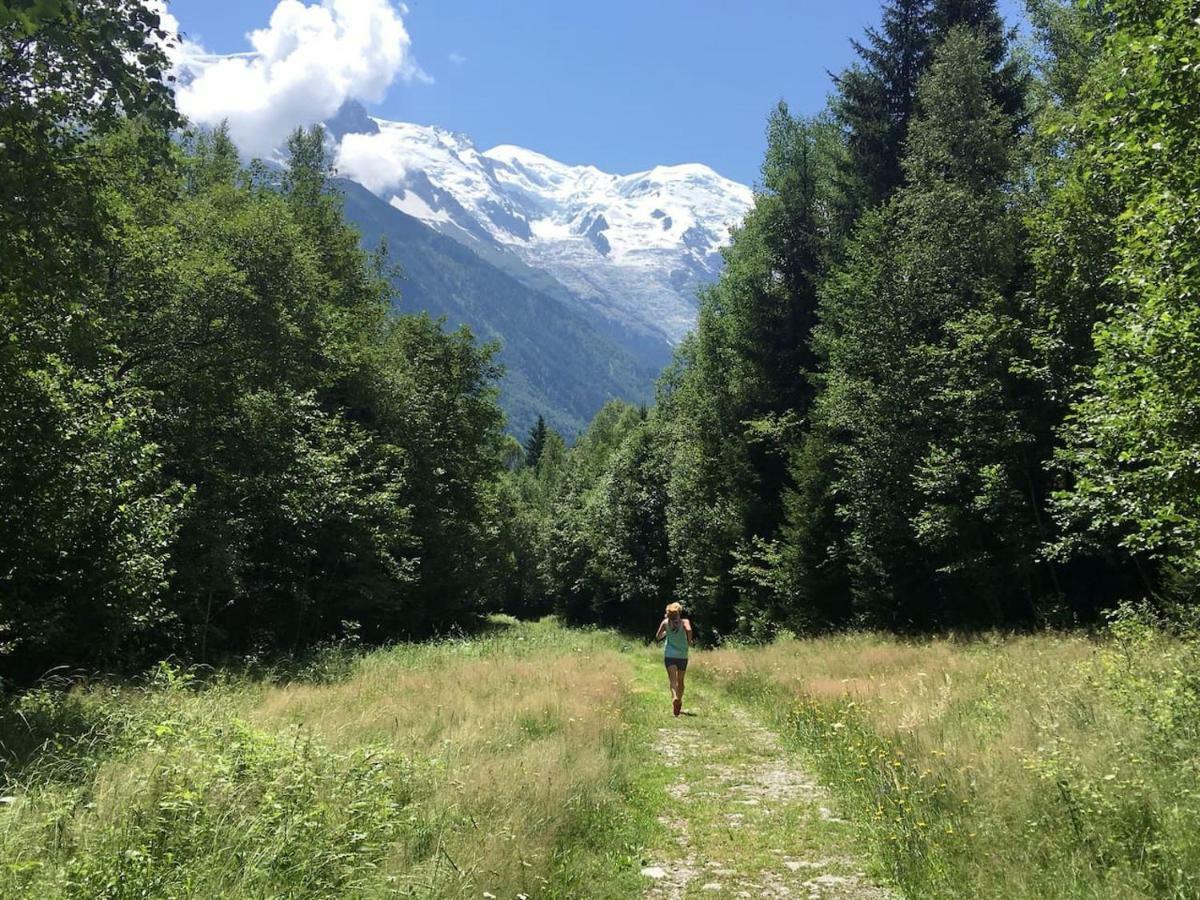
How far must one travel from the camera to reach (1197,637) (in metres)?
9.17

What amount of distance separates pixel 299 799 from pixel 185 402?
17690mm

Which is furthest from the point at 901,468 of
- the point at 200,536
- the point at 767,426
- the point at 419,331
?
the point at 419,331

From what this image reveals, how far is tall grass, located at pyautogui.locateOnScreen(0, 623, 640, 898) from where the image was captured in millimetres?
3855

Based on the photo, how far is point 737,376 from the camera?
31.8 m

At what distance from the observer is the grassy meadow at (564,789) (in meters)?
4.10

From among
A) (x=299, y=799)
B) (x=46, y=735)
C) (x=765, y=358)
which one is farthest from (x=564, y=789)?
(x=765, y=358)

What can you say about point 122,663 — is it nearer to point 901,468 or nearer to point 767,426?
point 901,468

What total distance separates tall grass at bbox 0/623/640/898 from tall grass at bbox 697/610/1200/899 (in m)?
2.59

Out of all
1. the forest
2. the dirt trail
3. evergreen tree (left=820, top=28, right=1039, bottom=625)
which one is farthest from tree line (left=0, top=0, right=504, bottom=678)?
evergreen tree (left=820, top=28, right=1039, bottom=625)

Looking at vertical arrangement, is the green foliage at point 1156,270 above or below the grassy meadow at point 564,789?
above

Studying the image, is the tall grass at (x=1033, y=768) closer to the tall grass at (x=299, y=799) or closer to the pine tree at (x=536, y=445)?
the tall grass at (x=299, y=799)

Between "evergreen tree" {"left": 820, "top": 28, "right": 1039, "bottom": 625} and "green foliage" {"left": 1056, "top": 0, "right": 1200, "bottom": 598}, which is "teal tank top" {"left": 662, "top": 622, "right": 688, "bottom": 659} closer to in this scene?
"green foliage" {"left": 1056, "top": 0, "right": 1200, "bottom": 598}

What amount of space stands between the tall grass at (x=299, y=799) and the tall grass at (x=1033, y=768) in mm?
2592

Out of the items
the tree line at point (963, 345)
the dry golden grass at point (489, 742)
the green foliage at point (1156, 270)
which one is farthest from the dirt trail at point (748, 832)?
the tree line at point (963, 345)
